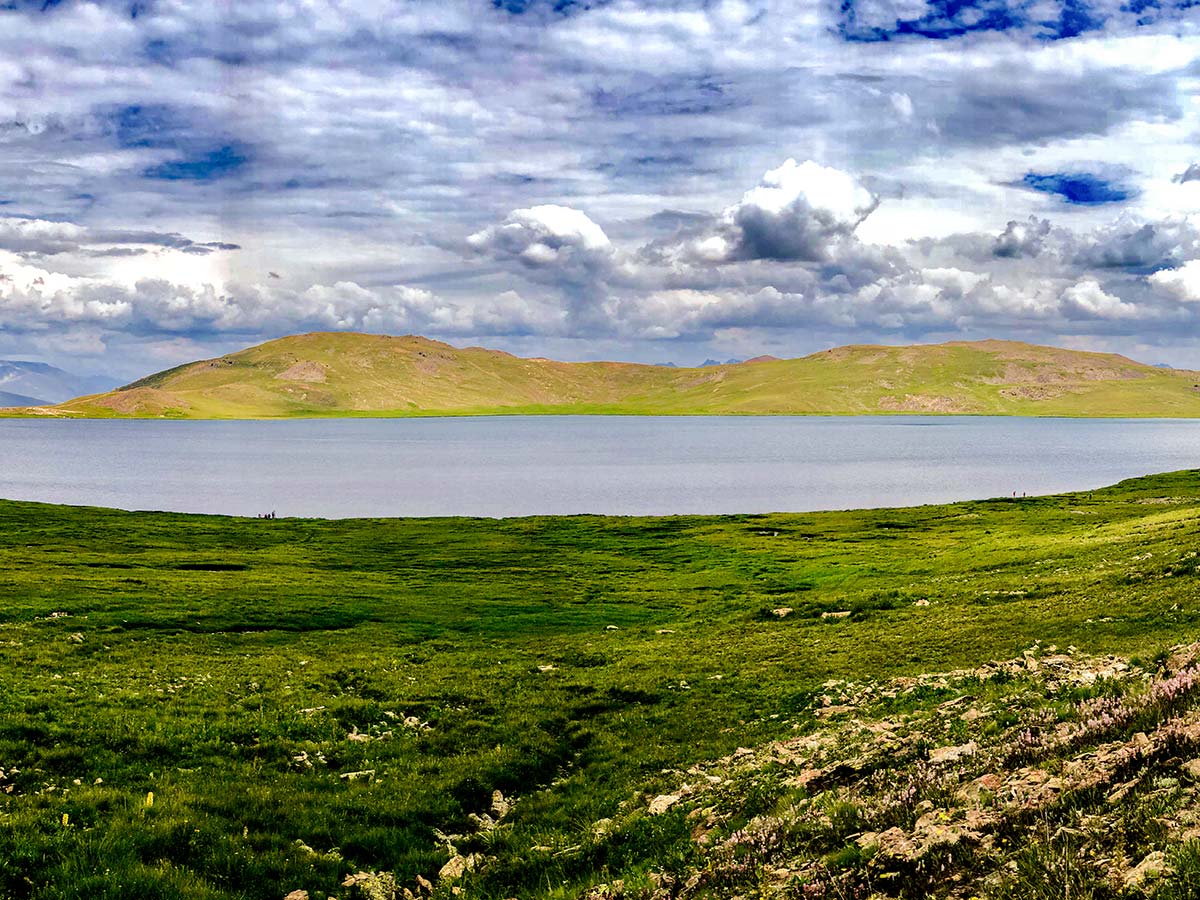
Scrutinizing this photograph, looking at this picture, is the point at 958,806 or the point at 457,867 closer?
the point at 958,806

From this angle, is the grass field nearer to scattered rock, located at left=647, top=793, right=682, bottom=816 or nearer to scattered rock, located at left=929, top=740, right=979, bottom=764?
scattered rock, located at left=647, top=793, right=682, bottom=816

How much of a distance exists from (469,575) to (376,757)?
45.2 meters

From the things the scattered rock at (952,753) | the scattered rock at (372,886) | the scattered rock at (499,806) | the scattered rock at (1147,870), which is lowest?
the scattered rock at (499,806)

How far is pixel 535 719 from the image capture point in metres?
25.9

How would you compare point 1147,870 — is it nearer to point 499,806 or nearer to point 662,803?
point 662,803

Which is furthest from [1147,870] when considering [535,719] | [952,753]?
[535,719]

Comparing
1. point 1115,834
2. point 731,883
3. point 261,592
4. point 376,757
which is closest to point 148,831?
point 376,757

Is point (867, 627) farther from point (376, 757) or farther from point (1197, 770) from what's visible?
point (1197, 770)

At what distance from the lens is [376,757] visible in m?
21.8

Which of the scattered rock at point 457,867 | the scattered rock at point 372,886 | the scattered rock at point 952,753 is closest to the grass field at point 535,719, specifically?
the scattered rock at point 372,886

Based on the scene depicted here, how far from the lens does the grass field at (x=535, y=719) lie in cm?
1360

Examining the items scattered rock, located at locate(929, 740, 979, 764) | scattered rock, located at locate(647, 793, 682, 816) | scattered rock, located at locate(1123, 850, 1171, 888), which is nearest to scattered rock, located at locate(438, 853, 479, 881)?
scattered rock, located at locate(647, 793, 682, 816)

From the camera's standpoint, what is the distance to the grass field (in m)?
13.6

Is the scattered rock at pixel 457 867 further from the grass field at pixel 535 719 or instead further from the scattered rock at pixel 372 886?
→ the scattered rock at pixel 372 886
